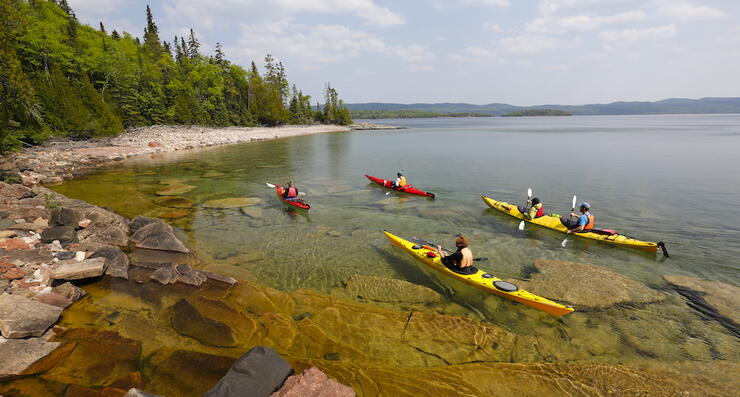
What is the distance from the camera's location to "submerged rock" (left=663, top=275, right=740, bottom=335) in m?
8.73

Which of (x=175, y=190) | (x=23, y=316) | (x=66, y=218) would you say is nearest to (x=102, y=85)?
(x=175, y=190)

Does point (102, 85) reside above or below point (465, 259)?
above

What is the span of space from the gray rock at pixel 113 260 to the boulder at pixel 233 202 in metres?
7.88

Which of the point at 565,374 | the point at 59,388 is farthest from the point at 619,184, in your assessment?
the point at 59,388

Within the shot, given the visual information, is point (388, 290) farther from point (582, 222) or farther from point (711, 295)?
point (582, 222)

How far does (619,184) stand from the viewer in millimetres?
25578

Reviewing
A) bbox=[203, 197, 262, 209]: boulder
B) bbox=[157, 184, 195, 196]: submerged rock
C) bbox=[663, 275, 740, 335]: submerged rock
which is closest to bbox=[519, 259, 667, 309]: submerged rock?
bbox=[663, 275, 740, 335]: submerged rock

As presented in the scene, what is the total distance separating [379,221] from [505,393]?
35.5 feet

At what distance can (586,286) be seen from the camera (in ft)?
32.2

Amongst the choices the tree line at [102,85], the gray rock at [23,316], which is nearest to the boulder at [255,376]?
the gray rock at [23,316]

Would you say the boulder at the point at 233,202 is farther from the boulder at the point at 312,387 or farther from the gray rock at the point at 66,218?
the boulder at the point at 312,387

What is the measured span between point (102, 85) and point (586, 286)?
65.4 metres

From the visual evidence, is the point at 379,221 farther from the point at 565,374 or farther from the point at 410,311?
the point at 565,374

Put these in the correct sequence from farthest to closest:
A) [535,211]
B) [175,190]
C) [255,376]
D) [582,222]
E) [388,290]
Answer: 1. [175,190]
2. [535,211]
3. [582,222]
4. [388,290]
5. [255,376]
